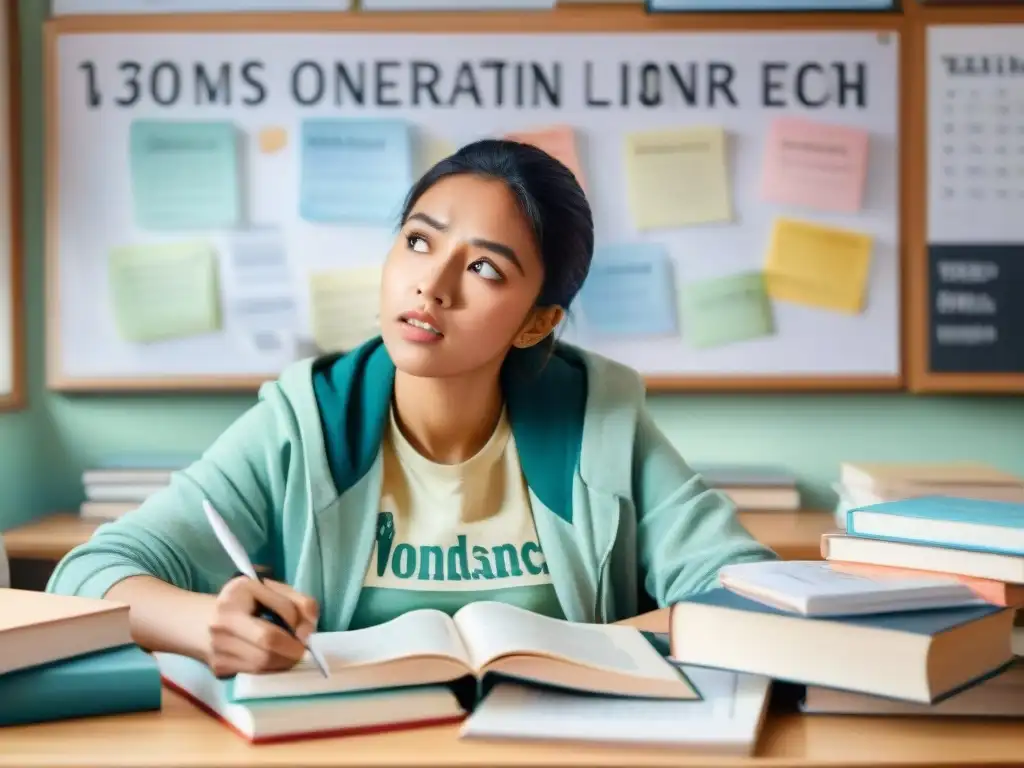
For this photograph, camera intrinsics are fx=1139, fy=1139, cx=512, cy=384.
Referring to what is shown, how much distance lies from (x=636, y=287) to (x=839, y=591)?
134 cm

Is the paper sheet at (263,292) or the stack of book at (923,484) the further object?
the paper sheet at (263,292)

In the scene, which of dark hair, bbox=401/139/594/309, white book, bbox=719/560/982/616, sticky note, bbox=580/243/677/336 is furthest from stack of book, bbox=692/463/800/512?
white book, bbox=719/560/982/616

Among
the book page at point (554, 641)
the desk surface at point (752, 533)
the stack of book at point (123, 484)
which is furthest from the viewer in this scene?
the stack of book at point (123, 484)

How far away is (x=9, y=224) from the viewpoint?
7.17 ft

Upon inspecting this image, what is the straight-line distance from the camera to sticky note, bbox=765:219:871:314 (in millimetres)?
2166

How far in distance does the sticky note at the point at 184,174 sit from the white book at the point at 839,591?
4.96 feet

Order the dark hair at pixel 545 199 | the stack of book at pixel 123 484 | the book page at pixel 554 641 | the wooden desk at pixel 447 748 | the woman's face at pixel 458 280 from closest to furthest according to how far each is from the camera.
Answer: the wooden desk at pixel 447 748 → the book page at pixel 554 641 → the woman's face at pixel 458 280 → the dark hair at pixel 545 199 → the stack of book at pixel 123 484

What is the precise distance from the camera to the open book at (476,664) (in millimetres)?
871

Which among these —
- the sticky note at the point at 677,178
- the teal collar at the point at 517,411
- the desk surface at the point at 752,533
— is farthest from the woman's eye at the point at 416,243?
the sticky note at the point at 677,178

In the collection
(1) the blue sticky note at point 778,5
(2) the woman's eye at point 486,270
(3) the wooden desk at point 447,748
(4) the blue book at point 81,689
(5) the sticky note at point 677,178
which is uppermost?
(1) the blue sticky note at point 778,5

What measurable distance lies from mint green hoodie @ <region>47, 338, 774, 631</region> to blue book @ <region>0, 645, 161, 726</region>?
1.22 ft

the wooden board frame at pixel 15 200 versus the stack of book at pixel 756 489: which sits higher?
the wooden board frame at pixel 15 200

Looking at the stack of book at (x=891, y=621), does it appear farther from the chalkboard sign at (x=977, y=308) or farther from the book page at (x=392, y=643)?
the chalkboard sign at (x=977, y=308)

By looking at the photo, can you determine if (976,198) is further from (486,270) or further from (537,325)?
(486,270)
